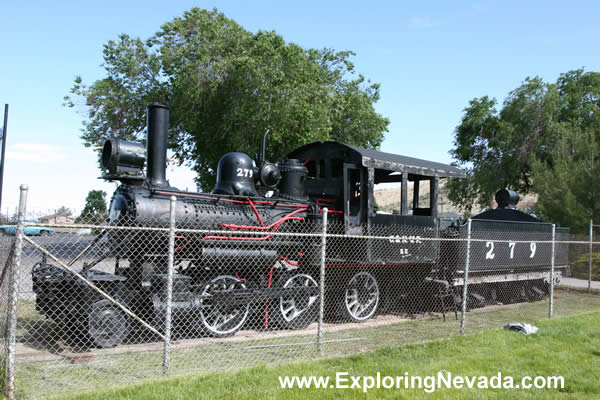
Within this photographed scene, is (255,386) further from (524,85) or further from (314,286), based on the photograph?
(524,85)

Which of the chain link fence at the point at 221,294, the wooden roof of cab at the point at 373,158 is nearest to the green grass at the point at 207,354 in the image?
the chain link fence at the point at 221,294

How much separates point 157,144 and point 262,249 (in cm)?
222

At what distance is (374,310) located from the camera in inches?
334

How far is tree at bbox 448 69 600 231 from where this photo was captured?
25406 millimetres

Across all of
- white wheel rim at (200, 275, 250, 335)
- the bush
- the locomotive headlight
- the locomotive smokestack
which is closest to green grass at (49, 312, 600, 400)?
white wheel rim at (200, 275, 250, 335)

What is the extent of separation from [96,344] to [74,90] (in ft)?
54.5

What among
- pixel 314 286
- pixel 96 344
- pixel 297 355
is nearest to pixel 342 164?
pixel 314 286

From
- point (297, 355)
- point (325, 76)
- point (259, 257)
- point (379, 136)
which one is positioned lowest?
point (297, 355)

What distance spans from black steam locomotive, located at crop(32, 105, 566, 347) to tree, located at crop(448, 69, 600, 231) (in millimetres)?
17443

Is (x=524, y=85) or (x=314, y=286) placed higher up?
(x=524, y=85)

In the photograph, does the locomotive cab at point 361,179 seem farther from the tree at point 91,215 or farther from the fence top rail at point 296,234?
the tree at point 91,215

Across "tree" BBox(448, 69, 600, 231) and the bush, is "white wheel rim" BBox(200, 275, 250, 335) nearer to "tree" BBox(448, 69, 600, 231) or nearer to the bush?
the bush

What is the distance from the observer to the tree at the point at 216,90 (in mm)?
18172

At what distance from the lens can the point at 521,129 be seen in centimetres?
2653
